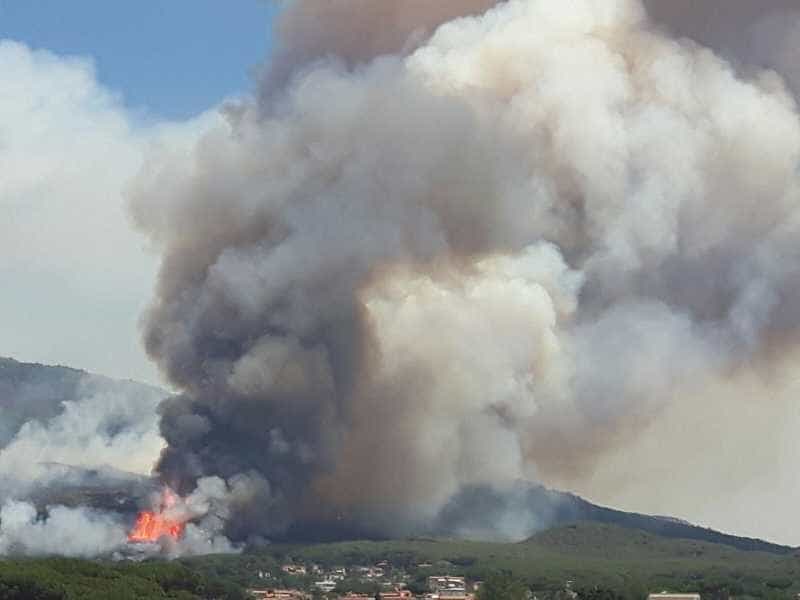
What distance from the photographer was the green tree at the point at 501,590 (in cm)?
7869

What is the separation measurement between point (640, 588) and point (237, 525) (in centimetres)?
3306

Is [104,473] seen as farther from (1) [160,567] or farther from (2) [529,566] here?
(1) [160,567]

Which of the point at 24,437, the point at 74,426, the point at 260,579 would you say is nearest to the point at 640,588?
the point at 260,579

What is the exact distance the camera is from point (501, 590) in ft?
262

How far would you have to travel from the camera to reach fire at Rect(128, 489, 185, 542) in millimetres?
105438

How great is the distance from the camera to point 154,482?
110 m

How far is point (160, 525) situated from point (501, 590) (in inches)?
1282

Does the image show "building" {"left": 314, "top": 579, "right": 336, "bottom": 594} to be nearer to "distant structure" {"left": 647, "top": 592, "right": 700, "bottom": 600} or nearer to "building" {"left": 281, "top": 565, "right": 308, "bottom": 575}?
"building" {"left": 281, "top": 565, "right": 308, "bottom": 575}

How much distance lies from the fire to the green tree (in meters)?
26.2

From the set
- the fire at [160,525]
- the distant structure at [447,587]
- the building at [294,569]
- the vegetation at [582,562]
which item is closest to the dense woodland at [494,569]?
the vegetation at [582,562]

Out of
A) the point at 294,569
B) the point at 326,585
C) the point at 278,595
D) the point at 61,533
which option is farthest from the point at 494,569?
the point at 61,533

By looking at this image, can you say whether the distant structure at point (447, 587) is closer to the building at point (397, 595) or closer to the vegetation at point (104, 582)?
the building at point (397, 595)

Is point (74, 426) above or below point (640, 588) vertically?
above

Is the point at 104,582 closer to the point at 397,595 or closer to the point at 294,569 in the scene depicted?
the point at 397,595
